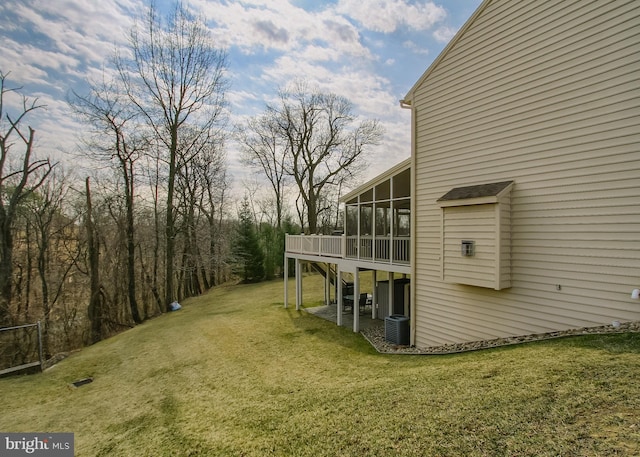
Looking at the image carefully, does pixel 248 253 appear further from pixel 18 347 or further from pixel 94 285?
pixel 18 347

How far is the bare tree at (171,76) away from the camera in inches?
639

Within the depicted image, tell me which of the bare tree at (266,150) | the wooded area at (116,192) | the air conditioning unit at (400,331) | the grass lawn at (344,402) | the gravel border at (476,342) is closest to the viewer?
the grass lawn at (344,402)

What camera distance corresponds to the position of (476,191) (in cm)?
619

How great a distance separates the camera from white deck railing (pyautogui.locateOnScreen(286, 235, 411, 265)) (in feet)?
29.3

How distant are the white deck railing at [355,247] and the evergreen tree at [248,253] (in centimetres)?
1031

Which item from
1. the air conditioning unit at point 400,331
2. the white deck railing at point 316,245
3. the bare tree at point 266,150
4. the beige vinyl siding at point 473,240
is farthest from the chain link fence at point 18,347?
the bare tree at point 266,150

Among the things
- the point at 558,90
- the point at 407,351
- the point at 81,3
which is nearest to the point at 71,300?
the point at 81,3

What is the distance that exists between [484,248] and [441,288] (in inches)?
67.7

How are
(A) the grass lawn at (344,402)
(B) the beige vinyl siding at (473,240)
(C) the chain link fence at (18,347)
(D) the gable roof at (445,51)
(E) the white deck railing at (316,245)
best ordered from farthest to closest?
1. (E) the white deck railing at (316,245)
2. (C) the chain link fence at (18,347)
3. (D) the gable roof at (445,51)
4. (B) the beige vinyl siding at (473,240)
5. (A) the grass lawn at (344,402)

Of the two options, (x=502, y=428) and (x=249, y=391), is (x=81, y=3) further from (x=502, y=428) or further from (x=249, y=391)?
(x=502, y=428)

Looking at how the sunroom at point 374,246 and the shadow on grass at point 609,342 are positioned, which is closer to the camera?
the shadow on grass at point 609,342

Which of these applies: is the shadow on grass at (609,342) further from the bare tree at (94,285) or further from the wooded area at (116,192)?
the bare tree at (94,285)

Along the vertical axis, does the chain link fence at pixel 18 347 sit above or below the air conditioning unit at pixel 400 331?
below

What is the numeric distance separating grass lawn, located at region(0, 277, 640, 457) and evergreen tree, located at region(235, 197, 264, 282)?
14848 mm
